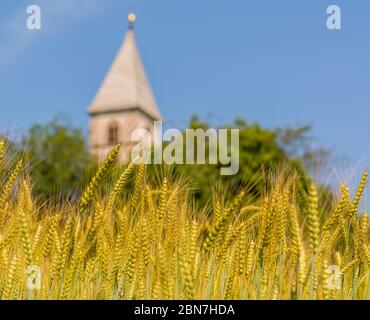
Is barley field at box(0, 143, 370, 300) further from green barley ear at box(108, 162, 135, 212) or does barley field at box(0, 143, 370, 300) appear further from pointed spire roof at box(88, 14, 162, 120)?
pointed spire roof at box(88, 14, 162, 120)

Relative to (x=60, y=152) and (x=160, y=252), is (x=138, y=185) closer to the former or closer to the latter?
(x=160, y=252)

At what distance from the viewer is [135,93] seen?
6438 centimetres

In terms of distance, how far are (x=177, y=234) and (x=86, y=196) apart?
0.43 m

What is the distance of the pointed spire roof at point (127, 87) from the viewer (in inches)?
2456

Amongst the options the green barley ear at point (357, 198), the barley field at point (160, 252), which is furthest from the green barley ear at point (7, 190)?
the green barley ear at point (357, 198)

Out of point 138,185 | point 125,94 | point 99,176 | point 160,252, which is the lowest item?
point 160,252

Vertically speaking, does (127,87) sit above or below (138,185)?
above

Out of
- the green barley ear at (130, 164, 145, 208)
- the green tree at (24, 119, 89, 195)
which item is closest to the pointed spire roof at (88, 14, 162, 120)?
the green tree at (24, 119, 89, 195)

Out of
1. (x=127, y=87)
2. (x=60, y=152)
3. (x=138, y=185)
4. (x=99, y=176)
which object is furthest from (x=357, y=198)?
(x=127, y=87)

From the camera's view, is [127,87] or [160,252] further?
[127,87]

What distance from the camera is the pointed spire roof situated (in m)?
62.4

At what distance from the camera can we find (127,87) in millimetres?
64125

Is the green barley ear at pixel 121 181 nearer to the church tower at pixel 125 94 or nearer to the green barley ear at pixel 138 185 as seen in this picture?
the green barley ear at pixel 138 185
